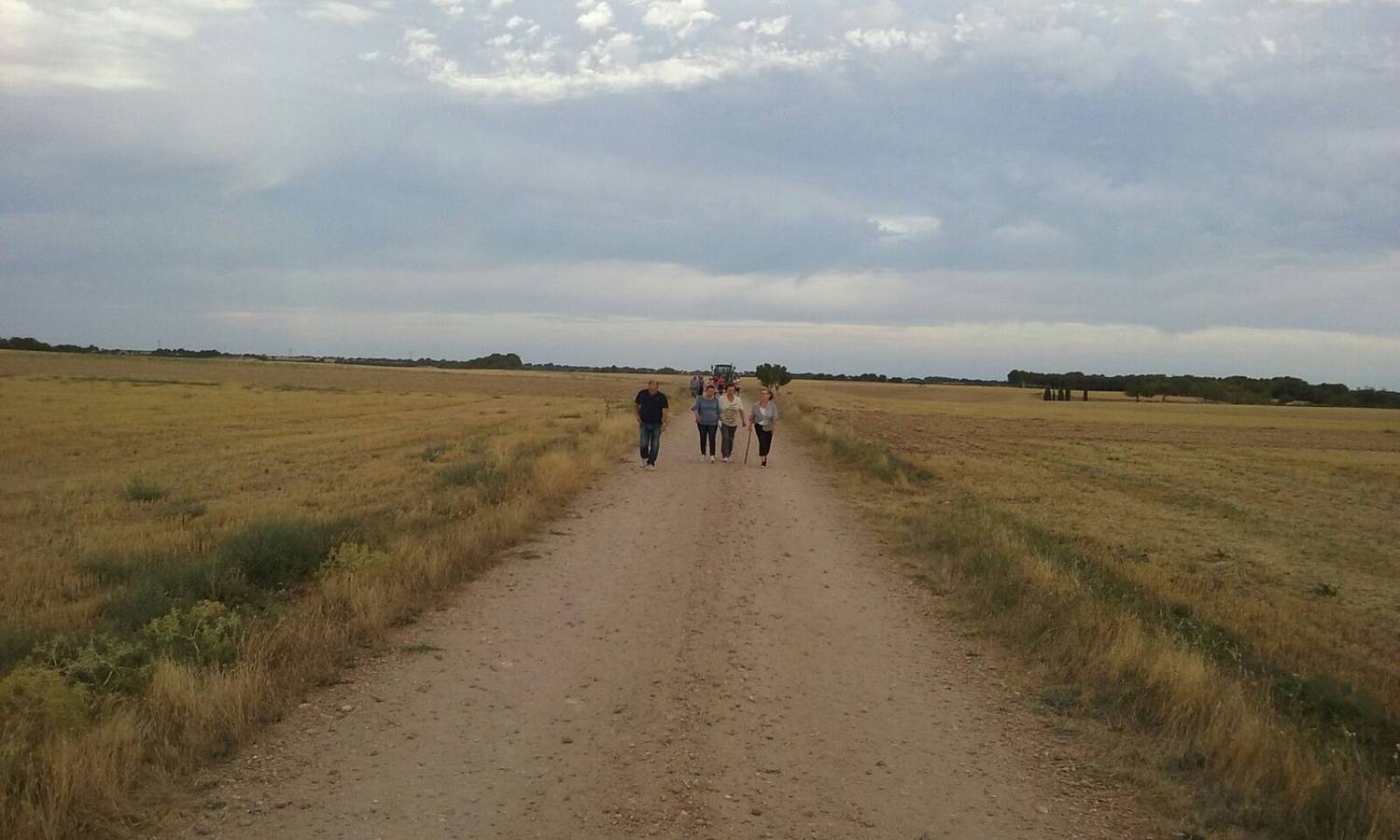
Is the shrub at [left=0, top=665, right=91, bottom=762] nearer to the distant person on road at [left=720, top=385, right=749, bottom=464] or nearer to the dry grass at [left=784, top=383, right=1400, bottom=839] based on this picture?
the dry grass at [left=784, top=383, right=1400, bottom=839]

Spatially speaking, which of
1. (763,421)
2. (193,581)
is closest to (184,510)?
(193,581)

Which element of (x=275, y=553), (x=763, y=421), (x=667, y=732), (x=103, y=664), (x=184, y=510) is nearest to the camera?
(x=667, y=732)

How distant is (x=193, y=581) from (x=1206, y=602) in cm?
→ 1021

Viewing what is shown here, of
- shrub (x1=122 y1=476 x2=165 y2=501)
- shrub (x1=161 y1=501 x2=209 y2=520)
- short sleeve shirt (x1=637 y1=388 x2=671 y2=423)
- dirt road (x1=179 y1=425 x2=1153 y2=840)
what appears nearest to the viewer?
dirt road (x1=179 y1=425 x2=1153 y2=840)

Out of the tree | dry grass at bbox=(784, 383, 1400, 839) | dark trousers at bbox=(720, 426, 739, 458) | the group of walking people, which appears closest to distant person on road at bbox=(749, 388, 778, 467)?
the group of walking people

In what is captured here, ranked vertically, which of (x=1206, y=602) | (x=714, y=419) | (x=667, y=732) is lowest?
(x=1206, y=602)

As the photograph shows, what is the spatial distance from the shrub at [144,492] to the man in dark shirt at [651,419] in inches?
338

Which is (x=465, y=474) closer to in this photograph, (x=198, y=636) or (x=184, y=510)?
(x=184, y=510)

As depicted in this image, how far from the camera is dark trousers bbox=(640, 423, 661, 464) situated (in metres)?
19.8

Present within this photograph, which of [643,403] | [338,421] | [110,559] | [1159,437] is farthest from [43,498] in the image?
[1159,437]

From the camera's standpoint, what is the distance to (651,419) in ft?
64.8

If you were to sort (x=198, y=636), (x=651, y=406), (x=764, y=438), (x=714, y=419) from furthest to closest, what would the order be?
(x=714, y=419), (x=764, y=438), (x=651, y=406), (x=198, y=636)

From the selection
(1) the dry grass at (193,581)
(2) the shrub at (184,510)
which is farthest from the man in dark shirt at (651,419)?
(2) the shrub at (184,510)

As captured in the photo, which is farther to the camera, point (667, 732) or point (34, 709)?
point (667, 732)
